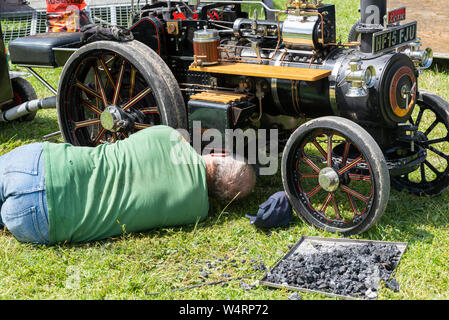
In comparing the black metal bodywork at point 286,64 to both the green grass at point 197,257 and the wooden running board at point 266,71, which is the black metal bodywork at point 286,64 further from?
the green grass at point 197,257

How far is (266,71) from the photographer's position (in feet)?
14.1

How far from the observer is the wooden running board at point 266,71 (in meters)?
4.11

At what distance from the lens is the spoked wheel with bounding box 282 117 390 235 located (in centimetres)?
382

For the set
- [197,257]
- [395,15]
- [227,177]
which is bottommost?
[197,257]

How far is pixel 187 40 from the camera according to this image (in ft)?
16.3

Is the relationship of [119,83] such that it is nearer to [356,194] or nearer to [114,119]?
[114,119]

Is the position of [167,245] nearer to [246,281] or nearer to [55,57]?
[246,281]

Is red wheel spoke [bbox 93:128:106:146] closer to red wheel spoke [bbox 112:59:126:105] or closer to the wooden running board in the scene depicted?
red wheel spoke [bbox 112:59:126:105]

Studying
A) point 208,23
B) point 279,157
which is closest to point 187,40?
point 208,23

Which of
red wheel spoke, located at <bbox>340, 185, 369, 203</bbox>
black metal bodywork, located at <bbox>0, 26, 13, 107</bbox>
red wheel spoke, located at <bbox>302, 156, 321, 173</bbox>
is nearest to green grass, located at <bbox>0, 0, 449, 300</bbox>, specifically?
red wheel spoke, located at <bbox>340, 185, 369, 203</bbox>

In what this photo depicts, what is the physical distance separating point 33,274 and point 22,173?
0.69 m

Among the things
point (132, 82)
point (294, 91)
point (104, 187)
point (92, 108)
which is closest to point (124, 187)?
point (104, 187)

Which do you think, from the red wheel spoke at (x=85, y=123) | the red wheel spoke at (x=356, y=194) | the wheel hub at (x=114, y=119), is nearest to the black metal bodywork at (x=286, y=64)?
the red wheel spoke at (x=356, y=194)

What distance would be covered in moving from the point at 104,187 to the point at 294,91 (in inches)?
61.6
